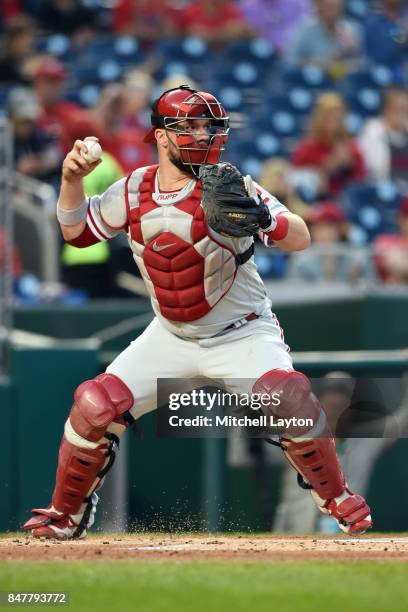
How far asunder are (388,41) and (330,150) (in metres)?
2.92

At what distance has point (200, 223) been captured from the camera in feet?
19.1

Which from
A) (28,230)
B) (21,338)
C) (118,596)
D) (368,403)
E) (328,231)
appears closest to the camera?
(118,596)

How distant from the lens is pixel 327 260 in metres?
10.4

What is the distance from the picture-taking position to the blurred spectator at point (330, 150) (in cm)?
1180

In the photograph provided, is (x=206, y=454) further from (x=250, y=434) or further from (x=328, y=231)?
(x=328, y=231)

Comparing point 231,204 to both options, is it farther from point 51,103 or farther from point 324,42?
point 324,42

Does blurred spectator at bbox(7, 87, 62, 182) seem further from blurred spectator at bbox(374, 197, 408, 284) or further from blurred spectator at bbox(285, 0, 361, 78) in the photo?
blurred spectator at bbox(285, 0, 361, 78)

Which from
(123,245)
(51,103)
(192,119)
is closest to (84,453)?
(192,119)


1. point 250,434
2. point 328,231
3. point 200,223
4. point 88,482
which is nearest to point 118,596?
point 88,482

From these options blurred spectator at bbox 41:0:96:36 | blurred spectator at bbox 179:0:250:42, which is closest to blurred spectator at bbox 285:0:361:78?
blurred spectator at bbox 179:0:250:42

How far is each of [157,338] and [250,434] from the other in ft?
3.90

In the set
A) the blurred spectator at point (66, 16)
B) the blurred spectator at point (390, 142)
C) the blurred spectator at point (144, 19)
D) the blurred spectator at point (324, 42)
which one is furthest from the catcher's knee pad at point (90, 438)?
the blurred spectator at point (324, 42)

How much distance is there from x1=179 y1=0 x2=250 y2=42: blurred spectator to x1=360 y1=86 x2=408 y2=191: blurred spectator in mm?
1630

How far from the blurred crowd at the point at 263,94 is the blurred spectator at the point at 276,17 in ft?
0.04
